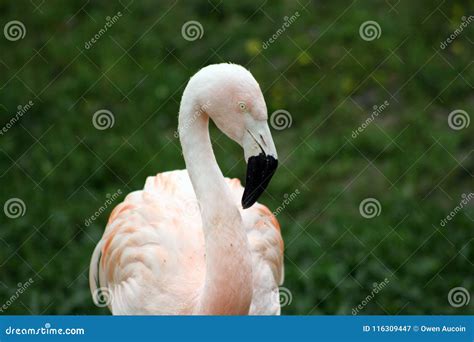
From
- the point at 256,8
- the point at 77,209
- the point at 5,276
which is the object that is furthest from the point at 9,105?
the point at 256,8

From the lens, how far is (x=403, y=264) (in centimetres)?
611

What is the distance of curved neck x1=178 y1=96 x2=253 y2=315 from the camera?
398cm

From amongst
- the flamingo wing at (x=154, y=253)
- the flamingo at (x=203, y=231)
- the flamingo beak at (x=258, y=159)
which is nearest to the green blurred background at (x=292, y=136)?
the flamingo wing at (x=154, y=253)

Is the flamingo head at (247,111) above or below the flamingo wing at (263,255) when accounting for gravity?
above

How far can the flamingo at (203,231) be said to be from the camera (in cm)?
388

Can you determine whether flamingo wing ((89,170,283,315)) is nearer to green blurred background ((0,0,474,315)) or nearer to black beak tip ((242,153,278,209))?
black beak tip ((242,153,278,209))

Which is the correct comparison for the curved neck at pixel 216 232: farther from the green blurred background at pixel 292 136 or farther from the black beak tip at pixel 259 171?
the green blurred background at pixel 292 136

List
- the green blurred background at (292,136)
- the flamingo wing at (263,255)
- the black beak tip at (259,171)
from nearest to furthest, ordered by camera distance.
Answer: the black beak tip at (259,171) < the flamingo wing at (263,255) < the green blurred background at (292,136)

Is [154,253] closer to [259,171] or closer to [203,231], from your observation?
[203,231]

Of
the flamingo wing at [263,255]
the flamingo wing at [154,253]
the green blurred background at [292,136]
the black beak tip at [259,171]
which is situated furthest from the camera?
the green blurred background at [292,136]

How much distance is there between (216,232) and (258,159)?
373 millimetres

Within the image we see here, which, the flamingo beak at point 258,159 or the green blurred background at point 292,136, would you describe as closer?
the flamingo beak at point 258,159

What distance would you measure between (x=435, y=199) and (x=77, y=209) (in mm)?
2411

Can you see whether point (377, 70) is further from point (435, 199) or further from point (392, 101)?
point (435, 199)
